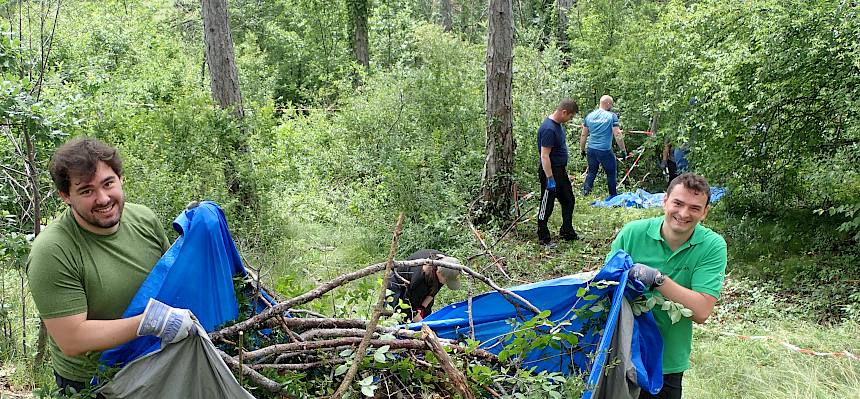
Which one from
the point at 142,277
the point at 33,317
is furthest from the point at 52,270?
the point at 33,317

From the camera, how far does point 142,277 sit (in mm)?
2240

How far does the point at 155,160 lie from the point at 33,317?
159cm

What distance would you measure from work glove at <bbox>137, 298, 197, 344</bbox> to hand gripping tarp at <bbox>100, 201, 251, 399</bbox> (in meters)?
0.05

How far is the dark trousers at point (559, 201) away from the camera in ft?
22.4

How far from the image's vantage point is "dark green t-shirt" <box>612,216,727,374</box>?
8.84 ft

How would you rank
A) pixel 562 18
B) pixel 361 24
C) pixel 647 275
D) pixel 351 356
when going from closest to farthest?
pixel 351 356
pixel 647 275
pixel 562 18
pixel 361 24

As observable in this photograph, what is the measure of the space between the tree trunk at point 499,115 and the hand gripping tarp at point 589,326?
4622 millimetres

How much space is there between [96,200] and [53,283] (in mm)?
301

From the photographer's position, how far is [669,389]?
2877 mm

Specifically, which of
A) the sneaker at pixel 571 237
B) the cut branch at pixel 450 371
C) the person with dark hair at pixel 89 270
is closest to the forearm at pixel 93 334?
the person with dark hair at pixel 89 270

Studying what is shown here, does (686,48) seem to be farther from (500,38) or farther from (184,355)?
(184,355)

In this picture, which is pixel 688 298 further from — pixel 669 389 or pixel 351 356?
pixel 351 356

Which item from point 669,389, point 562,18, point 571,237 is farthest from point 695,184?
point 562,18

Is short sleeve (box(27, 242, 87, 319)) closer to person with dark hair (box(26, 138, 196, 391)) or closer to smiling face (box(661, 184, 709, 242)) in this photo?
person with dark hair (box(26, 138, 196, 391))
